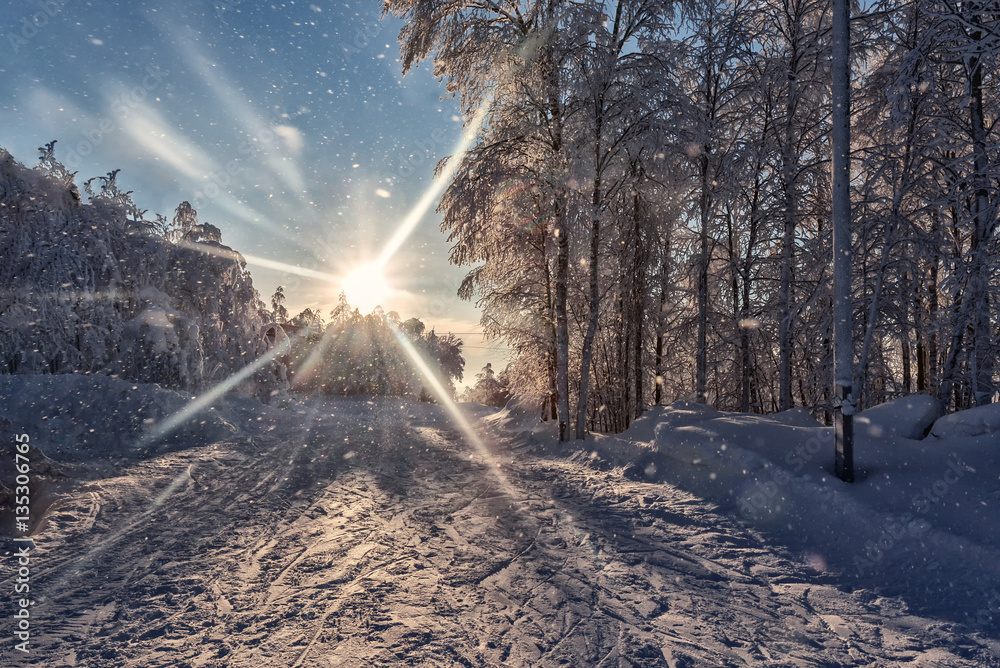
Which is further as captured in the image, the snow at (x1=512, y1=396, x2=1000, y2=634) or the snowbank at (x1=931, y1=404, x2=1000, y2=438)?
the snowbank at (x1=931, y1=404, x2=1000, y2=438)

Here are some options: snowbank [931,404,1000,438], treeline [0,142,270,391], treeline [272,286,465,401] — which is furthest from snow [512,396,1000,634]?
treeline [272,286,465,401]

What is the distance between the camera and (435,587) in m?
3.73

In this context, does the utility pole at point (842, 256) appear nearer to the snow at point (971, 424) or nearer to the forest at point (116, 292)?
the snow at point (971, 424)

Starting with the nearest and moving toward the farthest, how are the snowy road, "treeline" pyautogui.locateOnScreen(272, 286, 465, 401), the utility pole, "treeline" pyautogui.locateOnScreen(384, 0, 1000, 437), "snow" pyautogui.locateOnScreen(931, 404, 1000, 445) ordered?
the snowy road → "snow" pyautogui.locateOnScreen(931, 404, 1000, 445) → the utility pole → "treeline" pyautogui.locateOnScreen(384, 0, 1000, 437) → "treeline" pyautogui.locateOnScreen(272, 286, 465, 401)

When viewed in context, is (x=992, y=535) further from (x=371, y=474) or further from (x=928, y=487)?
(x=371, y=474)

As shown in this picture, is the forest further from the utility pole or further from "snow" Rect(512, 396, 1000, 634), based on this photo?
the utility pole

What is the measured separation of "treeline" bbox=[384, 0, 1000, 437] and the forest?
35.0 feet

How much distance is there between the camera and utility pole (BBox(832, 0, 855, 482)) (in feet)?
17.1

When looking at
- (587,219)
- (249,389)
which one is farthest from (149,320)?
(587,219)

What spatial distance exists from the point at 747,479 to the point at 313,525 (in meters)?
5.26

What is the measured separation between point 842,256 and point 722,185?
397 cm

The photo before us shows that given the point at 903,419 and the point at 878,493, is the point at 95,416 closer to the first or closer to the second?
the point at 878,493

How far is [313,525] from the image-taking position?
528 cm

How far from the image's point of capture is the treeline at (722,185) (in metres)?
6.89
